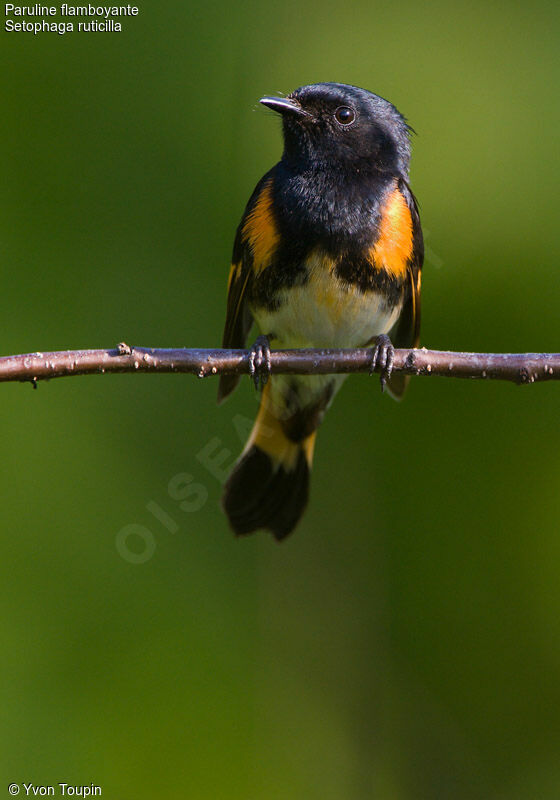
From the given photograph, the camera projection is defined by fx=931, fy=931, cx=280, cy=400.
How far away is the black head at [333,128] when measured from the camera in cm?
345

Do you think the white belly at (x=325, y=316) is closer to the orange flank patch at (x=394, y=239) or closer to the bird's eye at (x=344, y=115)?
the orange flank patch at (x=394, y=239)

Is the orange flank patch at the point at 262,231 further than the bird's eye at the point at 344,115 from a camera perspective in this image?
No

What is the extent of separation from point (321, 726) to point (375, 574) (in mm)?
664

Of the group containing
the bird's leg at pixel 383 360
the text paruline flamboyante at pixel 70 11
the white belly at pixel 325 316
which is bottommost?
the bird's leg at pixel 383 360

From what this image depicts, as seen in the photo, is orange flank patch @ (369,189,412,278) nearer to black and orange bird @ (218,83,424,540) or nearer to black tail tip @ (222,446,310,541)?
black and orange bird @ (218,83,424,540)

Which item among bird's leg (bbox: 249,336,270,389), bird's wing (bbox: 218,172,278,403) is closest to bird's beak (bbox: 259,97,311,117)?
bird's wing (bbox: 218,172,278,403)

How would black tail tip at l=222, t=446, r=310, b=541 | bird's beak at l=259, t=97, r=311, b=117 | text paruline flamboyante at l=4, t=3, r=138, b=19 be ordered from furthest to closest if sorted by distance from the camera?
1. text paruline flamboyante at l=4, t=3, r=138, b=19
2. black tail tip at l=222, t=446, r=310, b=541
3. bird's beak at l=259, t=97, r=311, b=117

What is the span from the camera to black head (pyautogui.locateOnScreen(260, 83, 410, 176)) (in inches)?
136

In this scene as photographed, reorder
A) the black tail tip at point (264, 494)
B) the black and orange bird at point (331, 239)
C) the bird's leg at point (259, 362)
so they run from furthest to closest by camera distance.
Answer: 1. the black tail tip at point (264, 494)
2. the black and orange bird at point (331, 239)
3. the bird's leg at point (259, 362)

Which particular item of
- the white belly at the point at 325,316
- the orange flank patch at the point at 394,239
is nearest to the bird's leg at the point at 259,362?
the white belly at the point at 325,316

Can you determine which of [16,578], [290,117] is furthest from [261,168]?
[16,578]

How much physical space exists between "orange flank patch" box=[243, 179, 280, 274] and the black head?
0.64 ft

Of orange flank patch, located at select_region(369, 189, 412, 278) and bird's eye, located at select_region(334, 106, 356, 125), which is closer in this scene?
orange flank patch, located at select_region(369, 189, 412, 278)

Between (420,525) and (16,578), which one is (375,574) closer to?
(420,525)
